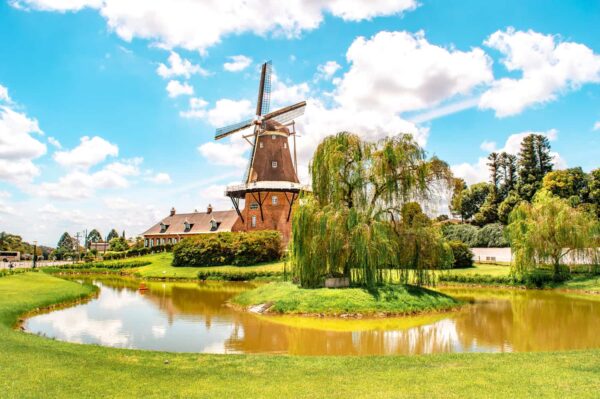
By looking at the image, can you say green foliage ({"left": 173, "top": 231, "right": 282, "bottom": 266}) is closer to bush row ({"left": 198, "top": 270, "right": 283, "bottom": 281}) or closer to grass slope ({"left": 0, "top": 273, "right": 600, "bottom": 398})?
bush row ({"left": 198, "top": 270, "right": 283, "bottom": 281})

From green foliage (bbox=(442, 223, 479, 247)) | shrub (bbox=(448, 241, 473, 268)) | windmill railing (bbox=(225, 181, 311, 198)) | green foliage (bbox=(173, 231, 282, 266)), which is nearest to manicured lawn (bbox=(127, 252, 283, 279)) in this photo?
green foliage (bbox=(173, 231, 282, 266))

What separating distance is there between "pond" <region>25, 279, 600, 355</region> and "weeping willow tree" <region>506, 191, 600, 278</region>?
4698 millimetres

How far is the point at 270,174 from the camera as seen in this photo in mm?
49969

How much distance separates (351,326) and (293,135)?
3659cm

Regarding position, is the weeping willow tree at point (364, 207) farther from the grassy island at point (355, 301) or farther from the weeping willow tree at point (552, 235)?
the weeping willow tree at point (552, 235)

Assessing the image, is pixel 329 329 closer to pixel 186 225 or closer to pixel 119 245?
pixel 186 225

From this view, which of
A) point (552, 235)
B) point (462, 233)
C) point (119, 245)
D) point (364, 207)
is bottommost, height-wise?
point (119, 245)

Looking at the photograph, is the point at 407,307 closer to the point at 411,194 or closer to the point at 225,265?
the point at 411,194

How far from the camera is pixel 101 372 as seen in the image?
9.00m

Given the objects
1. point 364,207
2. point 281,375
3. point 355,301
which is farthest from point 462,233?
point 281,375

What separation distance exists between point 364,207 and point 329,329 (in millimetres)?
7580

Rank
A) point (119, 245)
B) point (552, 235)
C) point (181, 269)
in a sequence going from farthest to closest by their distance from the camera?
1. point (119, 245)
2. point (181, 269)
3. point (552, 235)

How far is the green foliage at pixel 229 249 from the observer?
146ft

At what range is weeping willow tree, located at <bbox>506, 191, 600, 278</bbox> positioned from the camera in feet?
94.8
